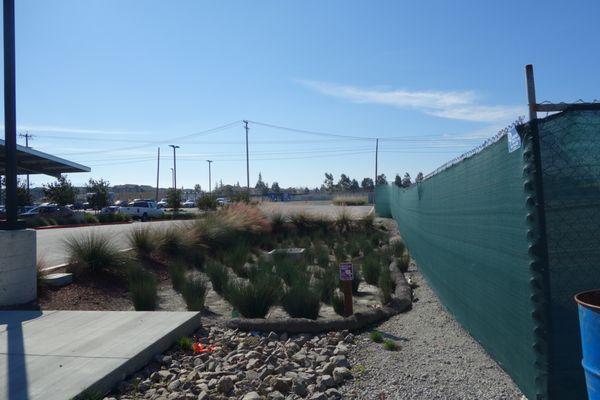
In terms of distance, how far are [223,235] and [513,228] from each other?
14.0 meters

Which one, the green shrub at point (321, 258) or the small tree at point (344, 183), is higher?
the small tree at point (344, 183)

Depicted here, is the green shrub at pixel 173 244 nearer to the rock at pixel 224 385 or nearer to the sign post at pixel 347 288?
the sign post at pixel 347 288

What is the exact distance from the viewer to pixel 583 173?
Answer: 4281 mm

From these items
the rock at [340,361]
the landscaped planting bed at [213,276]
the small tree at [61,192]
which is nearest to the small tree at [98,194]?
the small tree at [61,192]

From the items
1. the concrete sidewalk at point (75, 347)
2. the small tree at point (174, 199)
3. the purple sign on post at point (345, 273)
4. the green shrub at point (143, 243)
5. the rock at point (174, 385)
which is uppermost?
the small tree at point (174, 199)

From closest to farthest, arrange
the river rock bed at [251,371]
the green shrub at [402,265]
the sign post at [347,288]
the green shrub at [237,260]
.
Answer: the river rock bed at [251,371] < the sign post at [347,288] < the green shrub at [237,260] < the green shrub at [402,265]

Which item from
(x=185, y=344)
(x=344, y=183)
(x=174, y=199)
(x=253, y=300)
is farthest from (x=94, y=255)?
(x=344, y=183)

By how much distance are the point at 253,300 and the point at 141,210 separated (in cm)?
4123

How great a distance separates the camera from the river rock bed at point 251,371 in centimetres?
523

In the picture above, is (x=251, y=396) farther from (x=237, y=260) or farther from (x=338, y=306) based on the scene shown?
(x=237, y=260)

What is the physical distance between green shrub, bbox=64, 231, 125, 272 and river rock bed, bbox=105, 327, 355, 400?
5.26m

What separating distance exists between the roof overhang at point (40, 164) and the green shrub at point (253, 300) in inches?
838

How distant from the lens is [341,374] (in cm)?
561

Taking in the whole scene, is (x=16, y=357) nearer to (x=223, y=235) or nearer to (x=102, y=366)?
(x=102, y=366)
